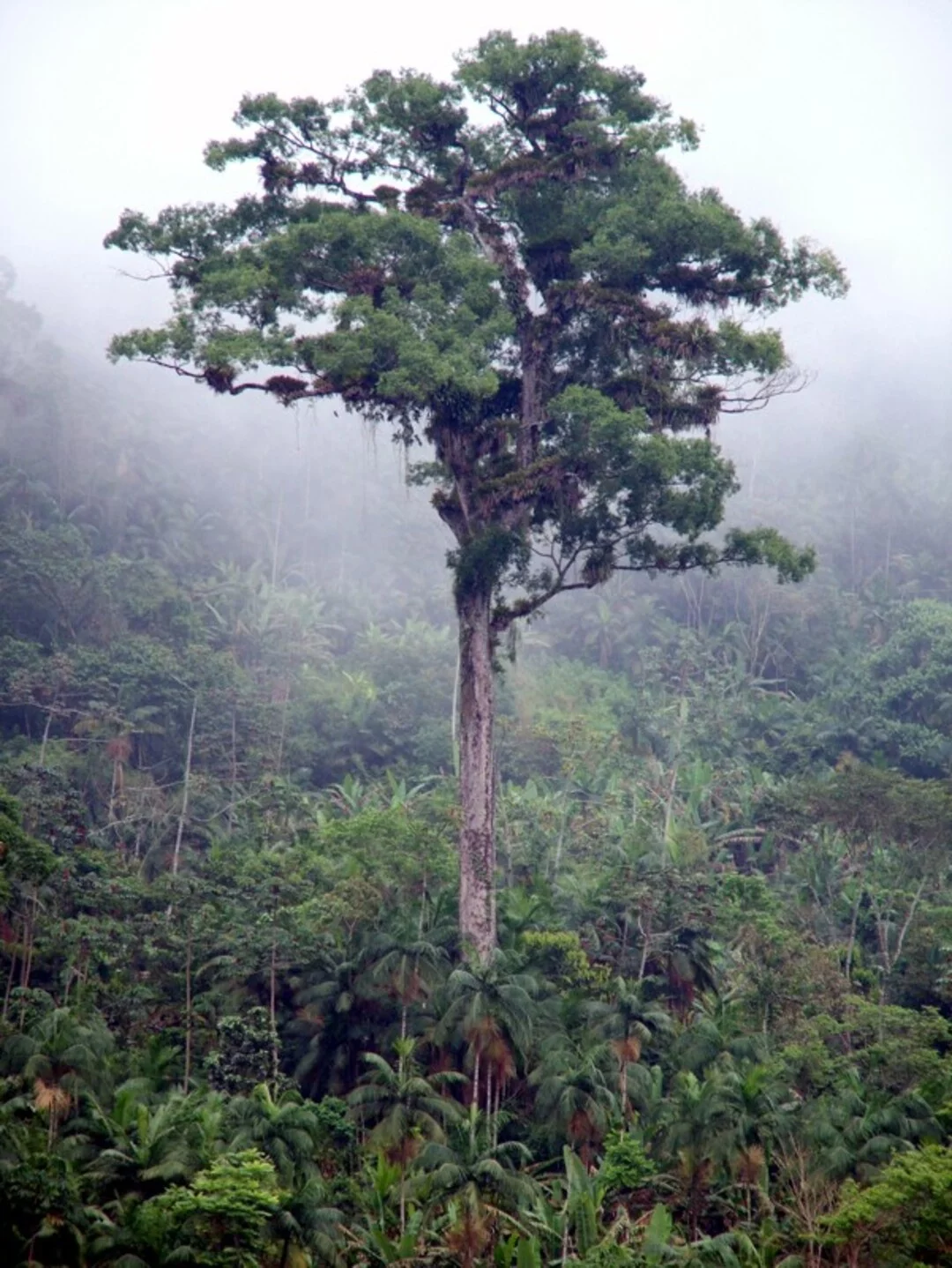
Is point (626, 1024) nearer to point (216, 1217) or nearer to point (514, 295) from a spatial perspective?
point (216, 1217)

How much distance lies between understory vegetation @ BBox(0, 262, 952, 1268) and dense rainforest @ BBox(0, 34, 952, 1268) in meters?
0.09

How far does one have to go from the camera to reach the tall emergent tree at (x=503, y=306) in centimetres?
2444

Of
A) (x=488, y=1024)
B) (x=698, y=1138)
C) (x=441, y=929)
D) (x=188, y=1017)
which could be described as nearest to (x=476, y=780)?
(x=441, y=929)

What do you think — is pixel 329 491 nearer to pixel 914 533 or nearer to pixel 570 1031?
pixel 914 533

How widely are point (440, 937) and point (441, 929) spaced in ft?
1.50

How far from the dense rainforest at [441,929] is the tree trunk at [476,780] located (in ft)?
2.19

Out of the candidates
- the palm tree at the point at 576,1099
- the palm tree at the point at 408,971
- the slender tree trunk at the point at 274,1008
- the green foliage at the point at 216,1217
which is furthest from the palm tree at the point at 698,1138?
the green foliage at the point at 216,1217

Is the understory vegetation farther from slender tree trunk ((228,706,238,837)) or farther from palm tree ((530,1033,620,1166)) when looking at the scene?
slender tree trunk ((228,706,238,837))

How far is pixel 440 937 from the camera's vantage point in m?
24.7

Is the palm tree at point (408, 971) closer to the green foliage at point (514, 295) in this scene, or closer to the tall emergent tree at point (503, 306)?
the tall emergent tree at point (503, 306)

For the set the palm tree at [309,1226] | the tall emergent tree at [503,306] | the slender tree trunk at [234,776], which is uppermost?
the tall emergent tree at [503,306]

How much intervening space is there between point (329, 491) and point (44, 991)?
45.5m

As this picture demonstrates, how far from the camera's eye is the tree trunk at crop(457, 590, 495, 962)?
24.2m

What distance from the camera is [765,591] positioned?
56375 millimetres
